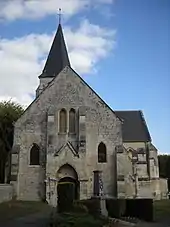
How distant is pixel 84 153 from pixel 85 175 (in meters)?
1.97

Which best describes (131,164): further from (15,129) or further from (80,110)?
(15,129)

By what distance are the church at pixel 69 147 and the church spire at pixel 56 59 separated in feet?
48.9

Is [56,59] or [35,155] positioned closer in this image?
[35,155]

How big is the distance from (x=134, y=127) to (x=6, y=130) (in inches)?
635

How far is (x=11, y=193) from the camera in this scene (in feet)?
99.2

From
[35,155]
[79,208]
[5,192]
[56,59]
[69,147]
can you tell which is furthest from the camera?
[56,59]

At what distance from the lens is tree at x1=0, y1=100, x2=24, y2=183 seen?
3716cm

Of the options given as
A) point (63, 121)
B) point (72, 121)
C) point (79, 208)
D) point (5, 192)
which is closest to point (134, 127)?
point (72, 121)

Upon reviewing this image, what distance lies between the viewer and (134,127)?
144 feet

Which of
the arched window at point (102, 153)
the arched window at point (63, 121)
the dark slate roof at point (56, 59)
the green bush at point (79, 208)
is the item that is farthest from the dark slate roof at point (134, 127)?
the green bush at point (79, 208)

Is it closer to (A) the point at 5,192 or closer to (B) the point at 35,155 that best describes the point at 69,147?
(B) the point at 35,155

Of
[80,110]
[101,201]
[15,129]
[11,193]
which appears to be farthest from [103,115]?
[101,201]

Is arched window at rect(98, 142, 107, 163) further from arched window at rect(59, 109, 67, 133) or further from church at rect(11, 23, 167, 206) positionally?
arched window at rect(59, 109, 67, 133)

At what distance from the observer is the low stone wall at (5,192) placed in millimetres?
27031
